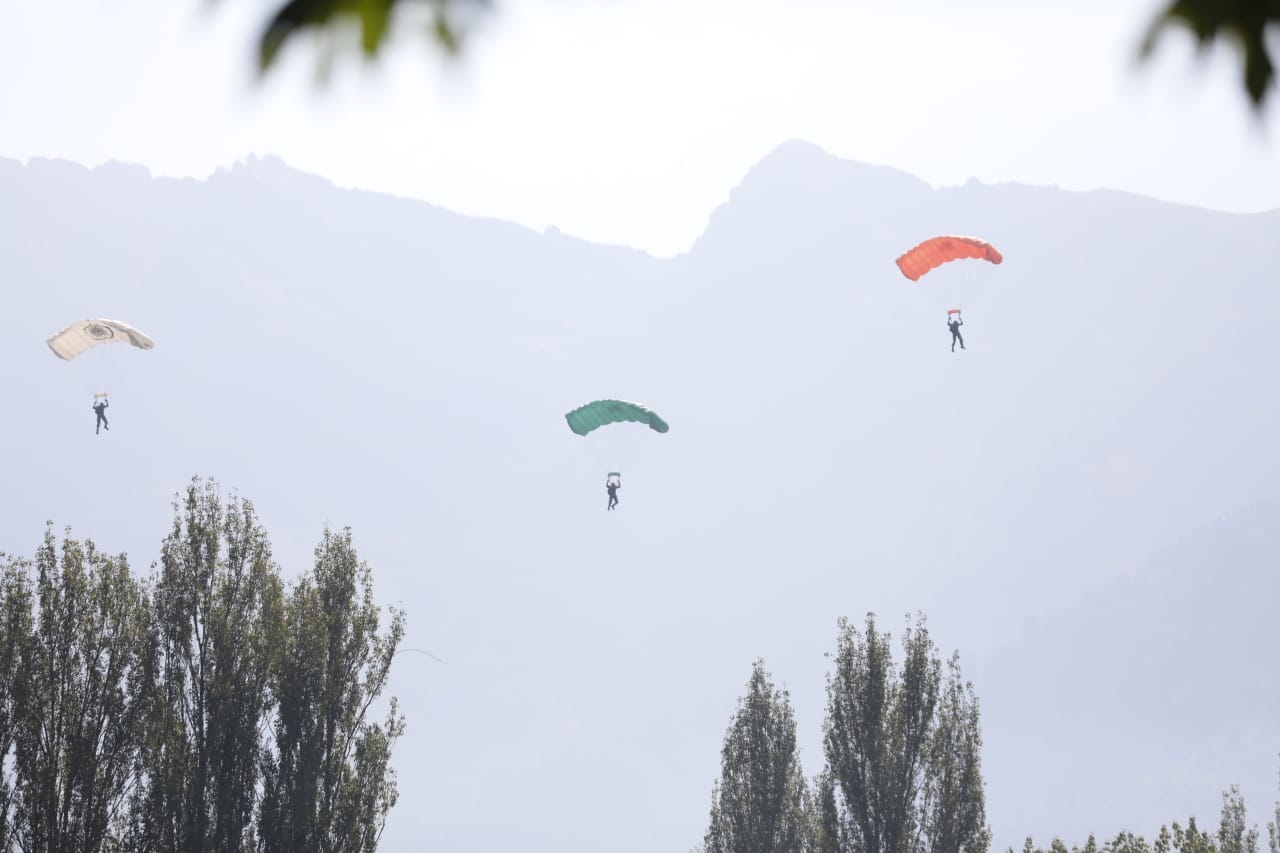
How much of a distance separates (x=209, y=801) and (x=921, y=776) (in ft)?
48.7

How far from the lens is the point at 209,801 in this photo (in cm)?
2553

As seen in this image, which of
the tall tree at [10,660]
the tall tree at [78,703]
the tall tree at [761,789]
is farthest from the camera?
the tall tree at [761,789]

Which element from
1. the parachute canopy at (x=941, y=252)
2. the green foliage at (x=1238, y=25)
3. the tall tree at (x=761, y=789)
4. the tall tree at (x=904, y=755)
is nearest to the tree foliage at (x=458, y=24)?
the green foliage at (x=1238, y=25)

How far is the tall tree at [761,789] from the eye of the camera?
35.0m

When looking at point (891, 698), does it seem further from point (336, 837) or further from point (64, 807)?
point (64, 807)

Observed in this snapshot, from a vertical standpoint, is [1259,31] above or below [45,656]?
below

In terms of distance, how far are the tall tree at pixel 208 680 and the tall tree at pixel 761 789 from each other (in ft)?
44.0

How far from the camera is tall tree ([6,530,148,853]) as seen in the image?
24597 mm

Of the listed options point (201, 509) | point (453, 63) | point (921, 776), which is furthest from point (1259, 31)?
point (921, 776)

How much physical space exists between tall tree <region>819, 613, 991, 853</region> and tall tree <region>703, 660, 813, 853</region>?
294cm

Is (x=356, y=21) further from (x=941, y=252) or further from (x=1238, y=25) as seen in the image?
(x=941, y=252)

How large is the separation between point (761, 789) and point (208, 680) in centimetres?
1484

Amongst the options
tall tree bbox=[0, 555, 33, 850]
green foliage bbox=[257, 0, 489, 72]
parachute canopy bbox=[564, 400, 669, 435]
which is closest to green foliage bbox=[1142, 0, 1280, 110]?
green foliage bbox=[257, 0, 489, 72]

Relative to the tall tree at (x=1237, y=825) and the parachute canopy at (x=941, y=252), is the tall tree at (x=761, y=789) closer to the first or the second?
the tall tree at (x=1237, y=825)
